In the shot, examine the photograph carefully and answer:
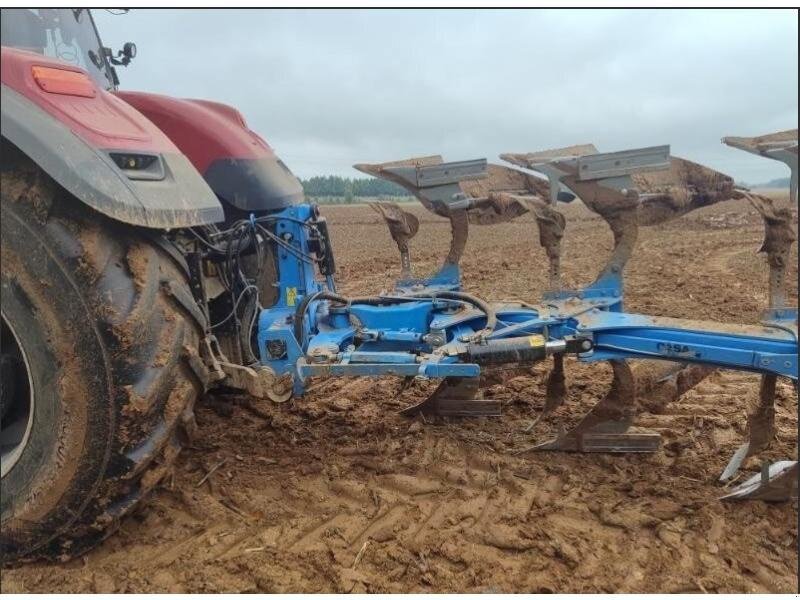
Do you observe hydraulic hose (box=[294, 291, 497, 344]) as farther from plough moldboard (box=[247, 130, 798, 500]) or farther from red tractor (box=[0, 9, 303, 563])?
red tractor (box=[0, 9, 303, 563])

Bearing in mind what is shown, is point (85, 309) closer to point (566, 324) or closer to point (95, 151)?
point (95, 151)

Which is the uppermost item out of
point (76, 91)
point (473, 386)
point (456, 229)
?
point (76, 91)

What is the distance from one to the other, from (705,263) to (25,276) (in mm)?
9450

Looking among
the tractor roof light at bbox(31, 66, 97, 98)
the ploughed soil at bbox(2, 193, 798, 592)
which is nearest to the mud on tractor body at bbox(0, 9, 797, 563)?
the tractor roof light at bbox(31, 66, 97, 98)

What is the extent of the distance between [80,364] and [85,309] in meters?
0.16

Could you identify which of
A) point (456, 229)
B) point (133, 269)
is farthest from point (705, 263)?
point (133, 269)

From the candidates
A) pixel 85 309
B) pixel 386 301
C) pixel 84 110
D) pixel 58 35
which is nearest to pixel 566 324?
pixel 386 301

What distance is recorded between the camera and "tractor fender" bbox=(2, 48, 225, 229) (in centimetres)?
175

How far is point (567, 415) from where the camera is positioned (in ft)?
11.0

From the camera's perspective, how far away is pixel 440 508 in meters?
2.46

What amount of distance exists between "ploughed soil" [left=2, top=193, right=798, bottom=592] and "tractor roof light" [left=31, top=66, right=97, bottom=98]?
1418 millimetres

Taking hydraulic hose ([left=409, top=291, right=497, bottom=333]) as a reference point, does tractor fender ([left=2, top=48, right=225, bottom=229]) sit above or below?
above

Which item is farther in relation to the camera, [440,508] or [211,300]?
[211,300]

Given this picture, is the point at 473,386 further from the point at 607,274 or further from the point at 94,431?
the point at 94,431
